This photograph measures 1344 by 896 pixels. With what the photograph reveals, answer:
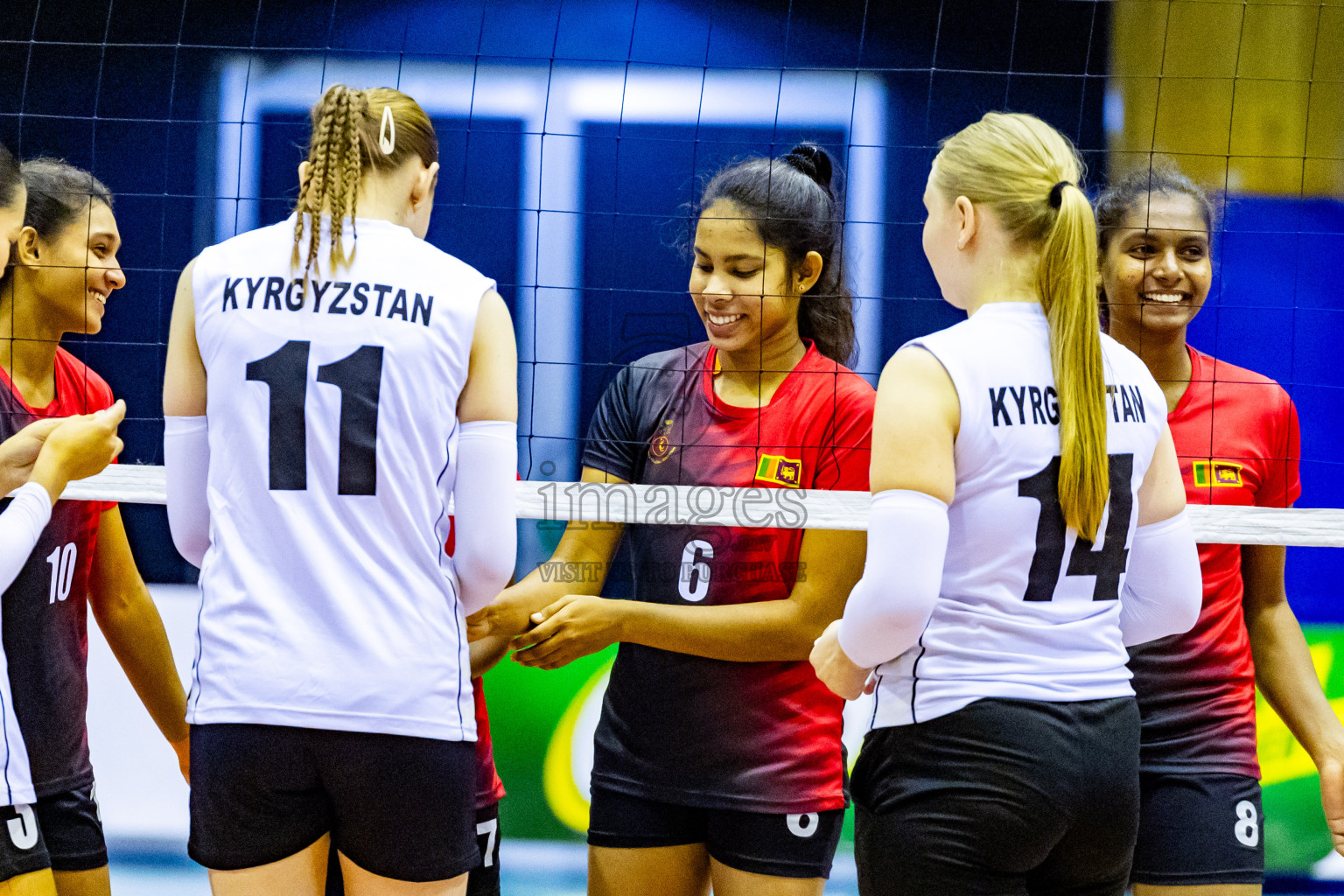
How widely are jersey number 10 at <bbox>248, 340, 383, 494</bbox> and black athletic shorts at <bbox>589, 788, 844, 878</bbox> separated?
1.00 m

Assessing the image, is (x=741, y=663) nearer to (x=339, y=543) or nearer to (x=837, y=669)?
(x=837, y=669)

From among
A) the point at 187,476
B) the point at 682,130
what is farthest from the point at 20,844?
the point at 682,130

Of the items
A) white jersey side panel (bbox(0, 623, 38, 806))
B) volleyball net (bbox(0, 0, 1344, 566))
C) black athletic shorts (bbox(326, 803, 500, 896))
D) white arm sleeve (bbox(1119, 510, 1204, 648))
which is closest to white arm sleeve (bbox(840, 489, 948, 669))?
white arm sleeve (bbox(1119, 510, 1204, 648))

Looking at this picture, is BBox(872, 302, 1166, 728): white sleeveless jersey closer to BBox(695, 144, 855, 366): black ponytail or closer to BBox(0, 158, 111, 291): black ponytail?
BBox(695, 144, 855, 366): black ponytail

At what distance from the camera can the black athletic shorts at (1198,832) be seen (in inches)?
82.4

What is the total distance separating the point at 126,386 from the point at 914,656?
3245 millimetres

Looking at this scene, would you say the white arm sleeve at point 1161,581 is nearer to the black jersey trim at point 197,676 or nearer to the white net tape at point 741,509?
the white net tape at point 741,509

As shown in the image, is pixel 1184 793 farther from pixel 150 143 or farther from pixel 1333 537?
pixel 150 143

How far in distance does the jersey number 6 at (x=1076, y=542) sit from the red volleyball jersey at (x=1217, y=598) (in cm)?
77

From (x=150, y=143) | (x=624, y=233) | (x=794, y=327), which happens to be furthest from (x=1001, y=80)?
(x=150, y=143)

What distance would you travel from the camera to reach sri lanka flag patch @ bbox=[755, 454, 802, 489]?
2.19 meters

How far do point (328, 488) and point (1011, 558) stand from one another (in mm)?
863

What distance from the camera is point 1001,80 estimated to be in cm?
385

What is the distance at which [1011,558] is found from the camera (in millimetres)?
1467
